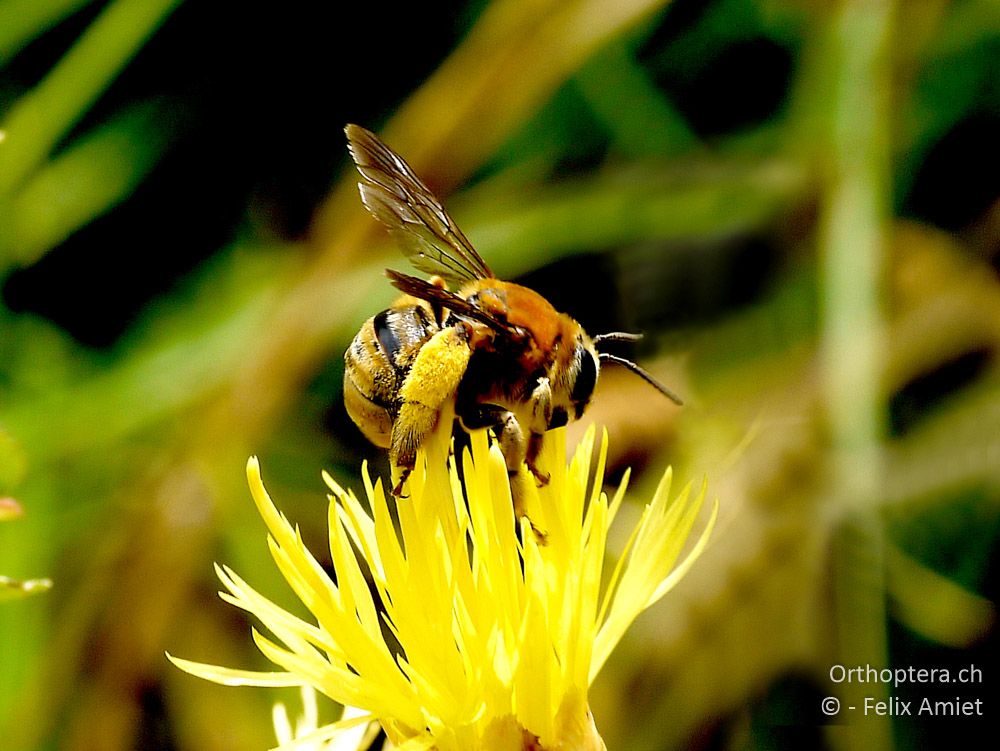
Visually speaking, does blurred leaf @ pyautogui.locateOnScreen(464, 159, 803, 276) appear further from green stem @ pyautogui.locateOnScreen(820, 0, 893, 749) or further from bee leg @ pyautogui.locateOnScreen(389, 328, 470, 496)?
bee leg @ pyautogui.locateOnScreen(389, 328, 470, 496)

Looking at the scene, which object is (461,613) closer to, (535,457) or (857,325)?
(535,457)

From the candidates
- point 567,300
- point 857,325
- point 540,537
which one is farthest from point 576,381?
point 567,300

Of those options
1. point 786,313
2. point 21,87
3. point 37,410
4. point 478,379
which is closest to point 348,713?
point 478,379

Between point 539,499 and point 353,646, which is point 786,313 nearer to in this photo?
point 539,499

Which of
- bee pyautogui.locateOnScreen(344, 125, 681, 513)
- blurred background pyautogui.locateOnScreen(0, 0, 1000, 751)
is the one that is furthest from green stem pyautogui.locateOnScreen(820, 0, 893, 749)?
bee pyautogui.locateOnScreen(344, 125, 681, 513)

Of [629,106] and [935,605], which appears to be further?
[629,106]

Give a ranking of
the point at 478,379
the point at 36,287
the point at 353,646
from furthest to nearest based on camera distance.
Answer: the point at 36,287
the point at 478,379
the point at 353,646
